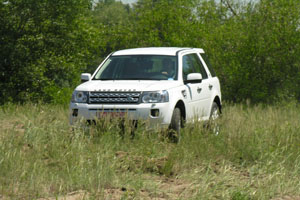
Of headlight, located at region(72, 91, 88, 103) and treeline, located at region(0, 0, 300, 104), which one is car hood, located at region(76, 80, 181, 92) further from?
treeline, located at region(0, 0, 300, 104)

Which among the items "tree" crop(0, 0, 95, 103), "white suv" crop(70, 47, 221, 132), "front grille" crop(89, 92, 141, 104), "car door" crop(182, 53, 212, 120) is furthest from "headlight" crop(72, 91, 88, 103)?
"tree" crop(0, 0, 95, 103)

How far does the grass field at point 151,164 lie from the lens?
603 cm

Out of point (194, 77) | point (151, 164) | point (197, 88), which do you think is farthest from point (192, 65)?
point (151, 164)

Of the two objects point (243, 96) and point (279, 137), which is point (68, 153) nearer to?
point (279, 137)

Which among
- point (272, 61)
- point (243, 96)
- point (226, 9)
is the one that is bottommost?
point (243, 96)

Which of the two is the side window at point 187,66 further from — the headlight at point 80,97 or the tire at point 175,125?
the headlight at point 80,97

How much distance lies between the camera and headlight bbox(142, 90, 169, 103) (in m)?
8.93

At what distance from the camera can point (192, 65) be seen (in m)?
10.8

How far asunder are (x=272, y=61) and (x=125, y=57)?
10.5 metres

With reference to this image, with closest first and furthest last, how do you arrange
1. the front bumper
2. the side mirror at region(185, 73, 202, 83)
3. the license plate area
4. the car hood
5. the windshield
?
the license plate area
the front bumper
the car hood
the side mirror at region(185, 73, 202, 83)
the windshield

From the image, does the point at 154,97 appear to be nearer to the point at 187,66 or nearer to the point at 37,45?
the point at 187,66

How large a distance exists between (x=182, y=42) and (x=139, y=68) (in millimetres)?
11805

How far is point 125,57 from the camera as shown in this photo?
1062cm

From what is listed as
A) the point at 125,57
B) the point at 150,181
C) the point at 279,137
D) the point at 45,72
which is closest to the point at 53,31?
the point at 45,72
